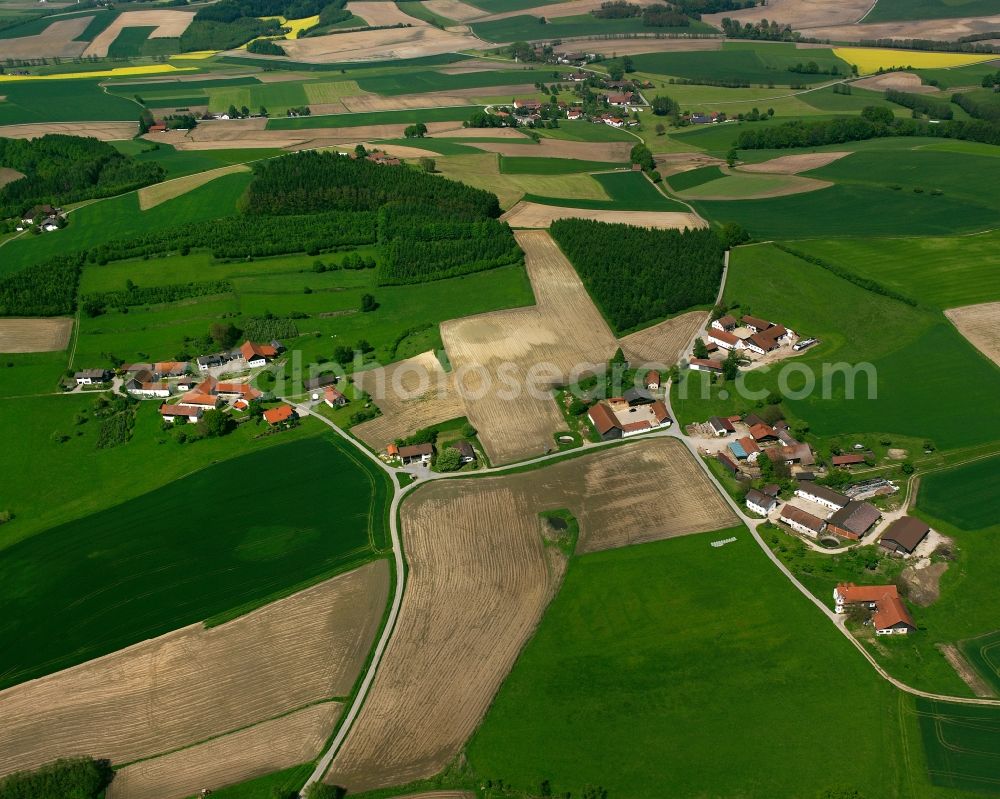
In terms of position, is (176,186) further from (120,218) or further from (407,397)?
(407,397)

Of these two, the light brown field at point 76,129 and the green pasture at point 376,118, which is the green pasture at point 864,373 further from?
the light brown field at point 76,129

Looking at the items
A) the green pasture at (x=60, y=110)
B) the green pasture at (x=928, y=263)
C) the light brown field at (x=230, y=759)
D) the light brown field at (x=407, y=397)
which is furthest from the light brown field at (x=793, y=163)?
the green pasture at (x=60, y=110)

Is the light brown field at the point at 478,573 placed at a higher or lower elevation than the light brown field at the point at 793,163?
lower

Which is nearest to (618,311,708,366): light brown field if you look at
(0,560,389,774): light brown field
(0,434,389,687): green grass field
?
(0,434,389,687): green grass field

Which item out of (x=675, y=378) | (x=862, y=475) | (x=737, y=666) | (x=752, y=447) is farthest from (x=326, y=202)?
(x=737, y=666)

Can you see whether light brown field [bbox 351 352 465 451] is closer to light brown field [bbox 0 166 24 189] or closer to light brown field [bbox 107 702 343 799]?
light brown field [bbox 107 702 343 799]

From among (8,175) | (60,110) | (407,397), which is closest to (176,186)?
(8,175)
